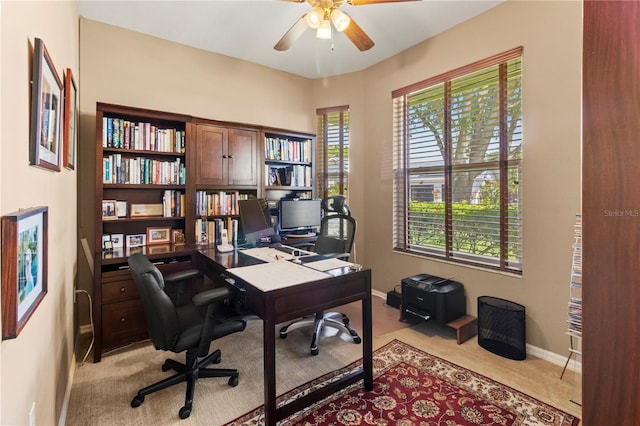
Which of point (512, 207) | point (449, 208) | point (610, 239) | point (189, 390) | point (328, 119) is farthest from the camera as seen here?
point (328, 119)

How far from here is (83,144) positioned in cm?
286

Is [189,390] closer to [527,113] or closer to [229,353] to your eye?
[229,353]

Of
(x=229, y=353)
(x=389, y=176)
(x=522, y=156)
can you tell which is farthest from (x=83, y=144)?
→ (x=522, y=156)

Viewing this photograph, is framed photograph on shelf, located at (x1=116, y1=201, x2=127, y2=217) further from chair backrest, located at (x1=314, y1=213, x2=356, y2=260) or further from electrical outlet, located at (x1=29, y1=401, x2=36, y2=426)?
electrical outlet, located at (x1=29, y1=401, x2=36, y2=426)

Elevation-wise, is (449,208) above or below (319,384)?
above

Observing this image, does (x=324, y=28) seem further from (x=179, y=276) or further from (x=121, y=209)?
(x=121, y=209)

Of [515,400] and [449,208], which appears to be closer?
[515,400]

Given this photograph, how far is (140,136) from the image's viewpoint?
9.45 ft

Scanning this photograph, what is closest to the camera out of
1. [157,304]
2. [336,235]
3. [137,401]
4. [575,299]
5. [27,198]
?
[27,198]

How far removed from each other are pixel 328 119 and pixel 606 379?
13.2ft

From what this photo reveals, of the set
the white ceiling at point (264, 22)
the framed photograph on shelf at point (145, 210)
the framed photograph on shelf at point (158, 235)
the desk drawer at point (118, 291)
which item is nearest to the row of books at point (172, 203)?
the framed photograph on shelf at point (145, 210)

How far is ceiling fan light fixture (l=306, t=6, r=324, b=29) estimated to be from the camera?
2137mm

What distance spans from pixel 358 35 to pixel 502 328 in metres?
2.64

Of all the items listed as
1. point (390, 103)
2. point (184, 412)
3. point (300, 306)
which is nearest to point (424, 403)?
point (300, 306)
